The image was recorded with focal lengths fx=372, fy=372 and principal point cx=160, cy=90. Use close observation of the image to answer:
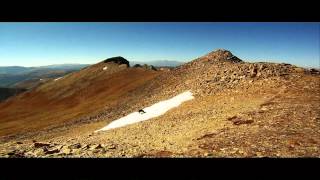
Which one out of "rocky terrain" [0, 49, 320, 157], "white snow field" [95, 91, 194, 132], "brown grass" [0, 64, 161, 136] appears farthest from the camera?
"brown grass" [0, 64, 161, 136]

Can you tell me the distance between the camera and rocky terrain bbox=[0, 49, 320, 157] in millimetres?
16062

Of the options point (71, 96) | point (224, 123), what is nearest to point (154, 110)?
point (224, 123)

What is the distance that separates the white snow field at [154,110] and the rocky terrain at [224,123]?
1.33m

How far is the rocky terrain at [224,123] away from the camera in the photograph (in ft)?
52.7

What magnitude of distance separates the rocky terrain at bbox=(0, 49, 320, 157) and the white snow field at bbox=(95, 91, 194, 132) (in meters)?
1.33

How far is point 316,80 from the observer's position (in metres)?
29.4

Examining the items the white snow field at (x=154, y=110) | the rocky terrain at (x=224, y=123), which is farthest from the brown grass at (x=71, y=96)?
the white snow field at (x=154, y=110)

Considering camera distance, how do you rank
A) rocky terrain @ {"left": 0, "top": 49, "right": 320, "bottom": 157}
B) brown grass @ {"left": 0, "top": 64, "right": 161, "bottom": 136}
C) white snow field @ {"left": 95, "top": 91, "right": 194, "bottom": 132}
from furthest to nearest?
brown grass @ {"left": 0, "top": 64, "right": 161, "bottom": 136} → white snow field @ {"left": 95, "top": 91, "right": 194, "bottom": 132} → rocky terrain @ {"left": 0, "top": 49, "right": 320, "bottom": 157}

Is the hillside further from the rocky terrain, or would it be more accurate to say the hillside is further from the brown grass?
the rocky terrain

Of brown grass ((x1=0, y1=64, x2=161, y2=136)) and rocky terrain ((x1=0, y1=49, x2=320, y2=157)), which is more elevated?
rocky terrain ((x1=0, y1=49, x2=320, y2=157))

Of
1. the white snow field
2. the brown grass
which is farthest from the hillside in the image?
the white snow field
